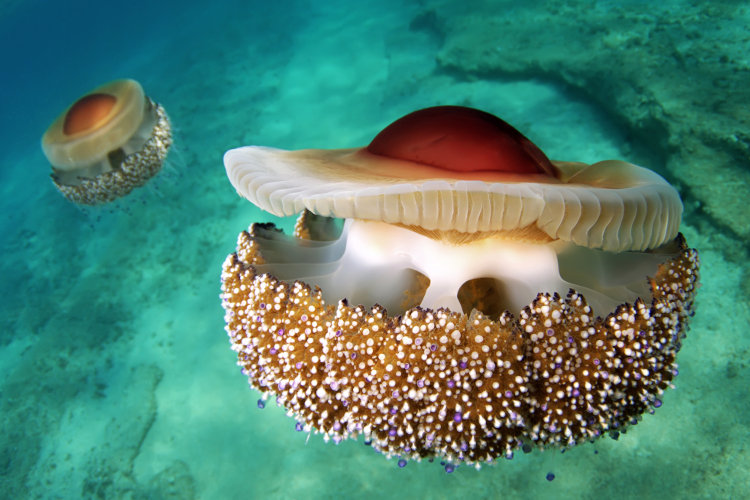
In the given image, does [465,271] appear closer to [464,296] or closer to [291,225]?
[464,296]

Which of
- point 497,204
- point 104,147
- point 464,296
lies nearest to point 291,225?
point 104,147

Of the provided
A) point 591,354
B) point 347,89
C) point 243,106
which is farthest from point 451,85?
point 591,354

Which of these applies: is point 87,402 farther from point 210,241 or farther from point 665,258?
point 665,258

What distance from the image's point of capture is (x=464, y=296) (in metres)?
2.06

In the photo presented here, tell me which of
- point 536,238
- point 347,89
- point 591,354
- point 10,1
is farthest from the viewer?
point 10,1

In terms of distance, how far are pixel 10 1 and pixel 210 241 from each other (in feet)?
99.3

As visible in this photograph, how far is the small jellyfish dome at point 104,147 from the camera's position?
5.77 metres

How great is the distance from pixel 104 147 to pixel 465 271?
569 centimetres

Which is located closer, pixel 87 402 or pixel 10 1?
pixel 87 402

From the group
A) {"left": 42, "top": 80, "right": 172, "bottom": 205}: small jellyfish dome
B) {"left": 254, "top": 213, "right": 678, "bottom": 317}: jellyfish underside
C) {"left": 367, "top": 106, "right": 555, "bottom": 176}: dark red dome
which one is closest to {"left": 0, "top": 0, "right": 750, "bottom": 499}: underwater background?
{"left": 42, "top": 80, "right": 172, "bottom": 205}: small jellyfish dome

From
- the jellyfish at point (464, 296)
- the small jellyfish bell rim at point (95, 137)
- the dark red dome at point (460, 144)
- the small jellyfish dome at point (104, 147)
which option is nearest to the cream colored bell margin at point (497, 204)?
the jellyfish at point (464, 296)

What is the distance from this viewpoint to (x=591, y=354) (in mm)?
1656

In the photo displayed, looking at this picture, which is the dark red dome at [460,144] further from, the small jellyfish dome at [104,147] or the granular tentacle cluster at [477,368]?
the small jellyfish dome at [104,147]

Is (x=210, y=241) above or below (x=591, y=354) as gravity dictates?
below
